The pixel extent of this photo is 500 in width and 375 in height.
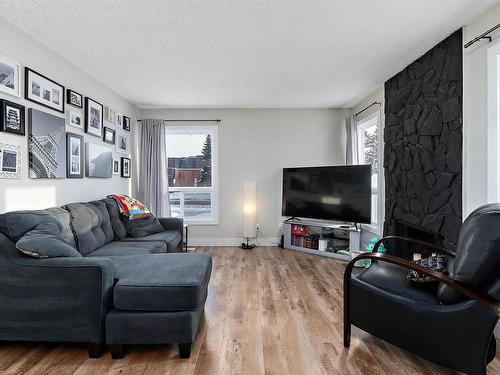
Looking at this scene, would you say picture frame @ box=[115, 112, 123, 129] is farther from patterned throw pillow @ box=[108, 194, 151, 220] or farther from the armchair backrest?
the armchair backrest

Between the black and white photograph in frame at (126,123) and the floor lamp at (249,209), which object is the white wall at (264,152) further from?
the black and white photograph in frame at (126,123)

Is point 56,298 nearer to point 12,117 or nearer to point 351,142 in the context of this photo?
point 12,117

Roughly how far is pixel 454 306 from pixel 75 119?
374 centimetres

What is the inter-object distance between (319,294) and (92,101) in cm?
343

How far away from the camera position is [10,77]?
2.41 metres

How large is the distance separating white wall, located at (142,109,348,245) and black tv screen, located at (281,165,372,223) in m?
0.33

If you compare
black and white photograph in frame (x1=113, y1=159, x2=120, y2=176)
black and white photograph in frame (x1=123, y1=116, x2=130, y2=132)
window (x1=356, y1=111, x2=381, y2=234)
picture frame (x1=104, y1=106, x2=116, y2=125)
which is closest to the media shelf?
window (x1=356, y1=111, x2=381, y2=234)

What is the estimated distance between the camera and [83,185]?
11.4 ft

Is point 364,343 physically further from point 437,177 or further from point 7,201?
point 7,201

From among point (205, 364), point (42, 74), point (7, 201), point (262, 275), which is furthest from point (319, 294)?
point (42, 74)

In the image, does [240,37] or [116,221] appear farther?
[116,221]

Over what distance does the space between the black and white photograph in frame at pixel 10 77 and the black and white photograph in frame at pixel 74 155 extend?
72 cm

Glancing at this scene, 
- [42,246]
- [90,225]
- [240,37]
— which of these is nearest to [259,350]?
[42,246]

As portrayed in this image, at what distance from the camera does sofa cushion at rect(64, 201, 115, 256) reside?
A: 2795 mm
